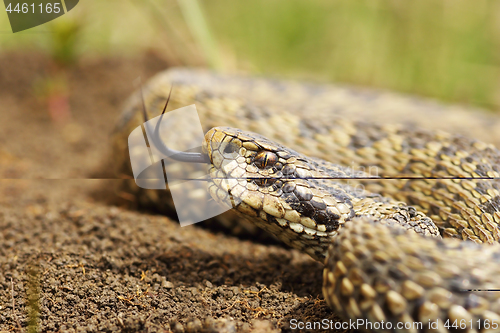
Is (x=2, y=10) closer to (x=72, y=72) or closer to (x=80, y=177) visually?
(x=80, y=177)

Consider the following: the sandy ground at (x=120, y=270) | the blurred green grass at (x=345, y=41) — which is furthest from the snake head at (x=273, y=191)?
the blurred green grass at (x=345, y=41)

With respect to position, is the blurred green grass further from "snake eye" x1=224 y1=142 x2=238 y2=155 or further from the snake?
"snake eye" x1=224 y1=142 x2=238 y2=155

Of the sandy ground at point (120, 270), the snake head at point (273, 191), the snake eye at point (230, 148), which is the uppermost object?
the snake eye at point (230, 148)

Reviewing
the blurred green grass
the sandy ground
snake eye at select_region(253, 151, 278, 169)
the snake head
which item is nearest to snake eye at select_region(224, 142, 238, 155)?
the snake head

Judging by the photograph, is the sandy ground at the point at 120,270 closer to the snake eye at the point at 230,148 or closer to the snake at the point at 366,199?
the snake at the point at 366,199

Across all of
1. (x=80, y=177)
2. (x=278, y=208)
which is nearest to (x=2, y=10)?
(x=80, y=177)

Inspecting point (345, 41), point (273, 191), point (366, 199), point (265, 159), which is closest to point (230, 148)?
point (265, 159)
